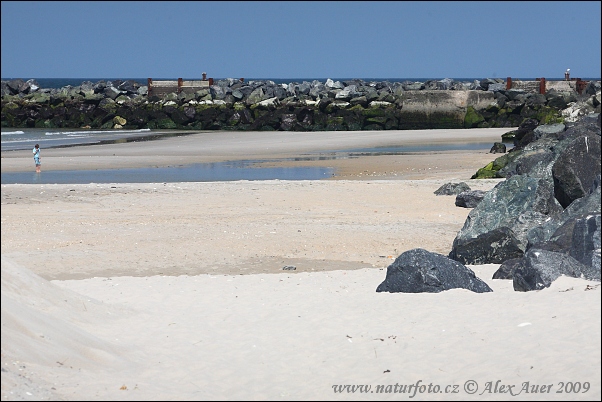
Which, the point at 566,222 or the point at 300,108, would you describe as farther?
the point at 300,108

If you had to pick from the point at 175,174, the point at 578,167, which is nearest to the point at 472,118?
the point at 175,174

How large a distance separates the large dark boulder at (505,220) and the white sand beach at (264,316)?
409mm

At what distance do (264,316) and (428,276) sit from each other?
1559mm

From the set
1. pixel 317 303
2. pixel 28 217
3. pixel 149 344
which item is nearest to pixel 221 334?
pixel 149 344

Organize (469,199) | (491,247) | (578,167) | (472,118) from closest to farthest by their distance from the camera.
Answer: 1. (491,247)
2. (578,167)
3. (469,199)
4. (472,118)

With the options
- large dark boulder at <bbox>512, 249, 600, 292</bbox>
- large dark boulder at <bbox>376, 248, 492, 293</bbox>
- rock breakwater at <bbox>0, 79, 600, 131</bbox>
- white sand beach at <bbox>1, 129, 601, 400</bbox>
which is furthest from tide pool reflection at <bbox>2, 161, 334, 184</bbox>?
rock breakwater at <bbox>0, 79, 600, 131</bbox>

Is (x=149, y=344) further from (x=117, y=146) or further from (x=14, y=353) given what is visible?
(x=117, y=146)

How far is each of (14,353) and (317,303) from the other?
125 inches

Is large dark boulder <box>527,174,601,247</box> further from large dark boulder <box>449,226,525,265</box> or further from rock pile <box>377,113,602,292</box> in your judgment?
large dark boulder <box>449,226,525,265</box>

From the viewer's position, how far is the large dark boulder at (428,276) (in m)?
7.93

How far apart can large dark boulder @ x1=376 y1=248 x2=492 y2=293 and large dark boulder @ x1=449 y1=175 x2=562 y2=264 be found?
187cm

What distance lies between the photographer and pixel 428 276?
7938 mm

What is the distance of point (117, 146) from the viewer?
31016 millimetres

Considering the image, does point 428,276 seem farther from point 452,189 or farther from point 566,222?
point 452,189
